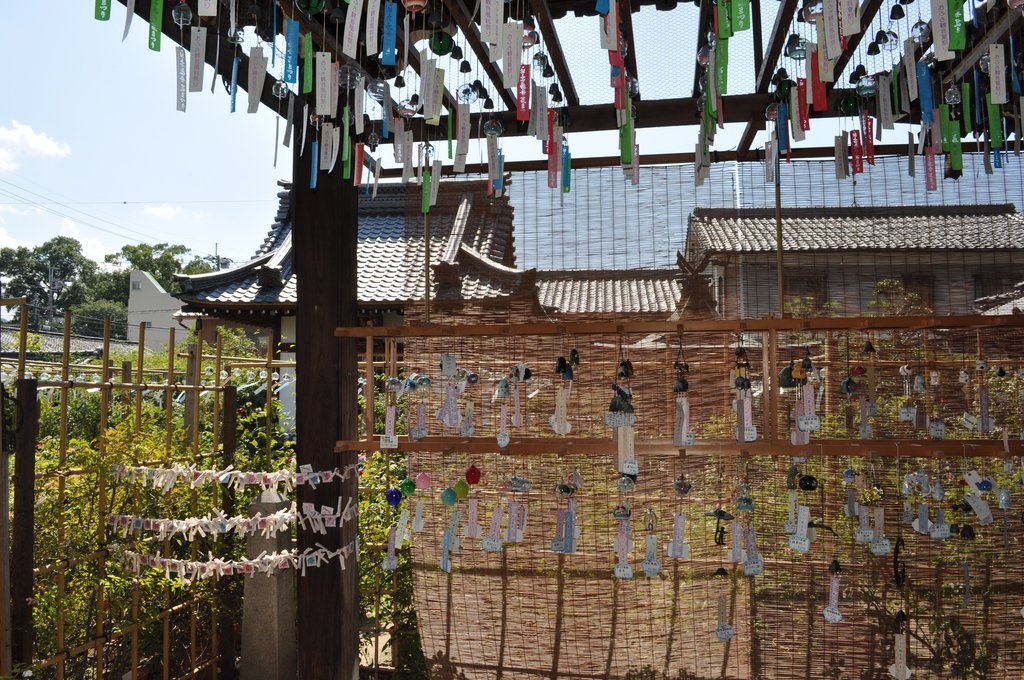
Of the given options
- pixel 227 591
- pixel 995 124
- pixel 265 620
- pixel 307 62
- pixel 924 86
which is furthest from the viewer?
pixel 227 591

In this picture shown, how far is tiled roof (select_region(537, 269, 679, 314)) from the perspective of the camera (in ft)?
10.2

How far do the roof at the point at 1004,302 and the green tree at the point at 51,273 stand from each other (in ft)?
137

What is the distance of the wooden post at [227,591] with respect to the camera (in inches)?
155

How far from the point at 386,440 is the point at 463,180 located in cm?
120

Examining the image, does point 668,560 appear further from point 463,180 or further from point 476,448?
point 463,180

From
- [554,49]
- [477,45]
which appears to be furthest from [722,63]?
[477,45]

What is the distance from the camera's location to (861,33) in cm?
279

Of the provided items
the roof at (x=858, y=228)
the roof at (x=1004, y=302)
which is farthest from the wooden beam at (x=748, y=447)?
the roof at (x=858, y=228)

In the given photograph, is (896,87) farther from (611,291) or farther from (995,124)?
(611,291)

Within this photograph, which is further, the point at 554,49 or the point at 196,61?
the point at 554,49

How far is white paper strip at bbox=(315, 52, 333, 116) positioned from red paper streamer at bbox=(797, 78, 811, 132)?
1570 mm

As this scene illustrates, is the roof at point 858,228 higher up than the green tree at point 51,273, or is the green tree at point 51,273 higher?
the green tree at point 51,273

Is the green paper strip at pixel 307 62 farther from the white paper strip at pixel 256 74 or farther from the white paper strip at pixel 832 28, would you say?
the white paper strip at pixel 832 28

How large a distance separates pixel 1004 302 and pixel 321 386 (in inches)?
108
